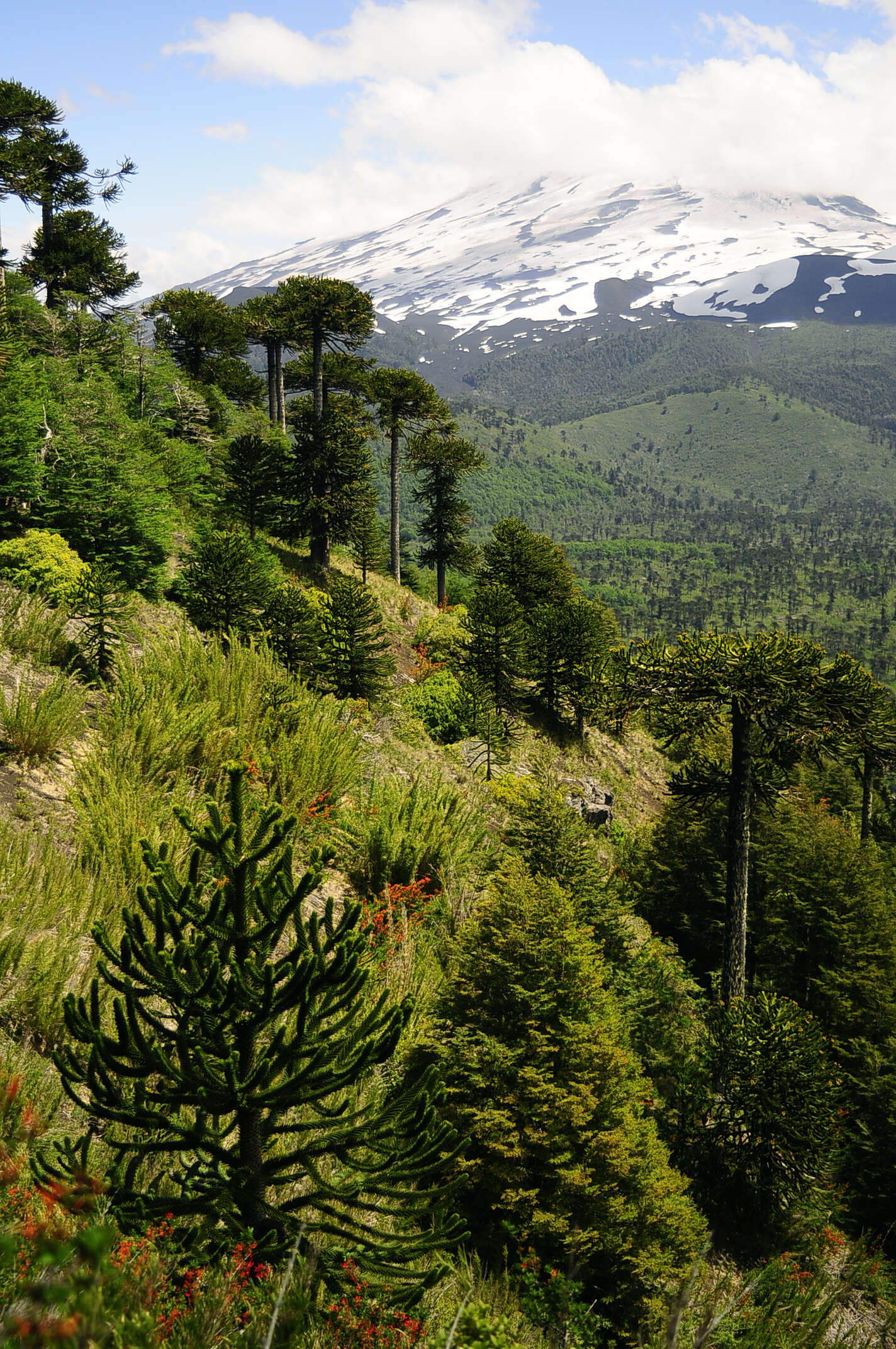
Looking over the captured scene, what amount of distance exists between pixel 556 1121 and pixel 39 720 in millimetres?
5759

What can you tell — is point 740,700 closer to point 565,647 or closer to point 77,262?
point 565,647

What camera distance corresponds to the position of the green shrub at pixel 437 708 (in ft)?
69.1

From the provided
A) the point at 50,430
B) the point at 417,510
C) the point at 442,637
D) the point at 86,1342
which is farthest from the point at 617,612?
the point at 86,1342

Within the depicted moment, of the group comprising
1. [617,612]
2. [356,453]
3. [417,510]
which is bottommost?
[617,612]

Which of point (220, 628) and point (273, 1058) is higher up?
point (220, 628)

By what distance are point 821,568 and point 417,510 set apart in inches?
4515

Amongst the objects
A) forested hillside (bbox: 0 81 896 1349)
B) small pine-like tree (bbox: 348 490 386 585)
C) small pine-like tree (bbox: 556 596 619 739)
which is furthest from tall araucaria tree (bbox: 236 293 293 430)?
small pine-like tree (bbox: 556 596 619 739)

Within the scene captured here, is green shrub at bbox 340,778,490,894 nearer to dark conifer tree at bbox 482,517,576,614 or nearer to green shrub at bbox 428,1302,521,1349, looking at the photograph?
green shrub at bbox 428,1302,521,1349

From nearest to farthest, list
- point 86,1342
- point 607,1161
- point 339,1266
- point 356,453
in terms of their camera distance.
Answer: point 86,1342 → point 339,1266 → point 607,1161 → point 356,453

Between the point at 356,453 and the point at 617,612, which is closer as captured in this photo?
the point at 356,453

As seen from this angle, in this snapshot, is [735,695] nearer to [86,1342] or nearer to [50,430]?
[86,1342]

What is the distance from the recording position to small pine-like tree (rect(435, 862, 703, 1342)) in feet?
18.5

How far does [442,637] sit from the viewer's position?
26.5 meters

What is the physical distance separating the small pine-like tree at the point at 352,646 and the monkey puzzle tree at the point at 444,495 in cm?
1661
